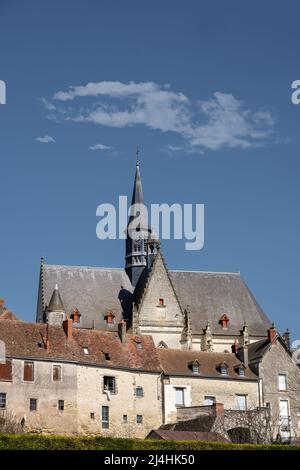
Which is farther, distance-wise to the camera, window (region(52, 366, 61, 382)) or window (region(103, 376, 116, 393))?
window (region(103, 376, 116, 393))

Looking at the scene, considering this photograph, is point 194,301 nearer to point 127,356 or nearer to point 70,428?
point 127,356

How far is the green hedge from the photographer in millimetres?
46781

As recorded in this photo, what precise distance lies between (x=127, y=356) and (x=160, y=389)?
2.76m

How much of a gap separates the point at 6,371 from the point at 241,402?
15332 millimetres

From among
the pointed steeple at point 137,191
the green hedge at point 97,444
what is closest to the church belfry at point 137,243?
the pointed steeple at point 137,191

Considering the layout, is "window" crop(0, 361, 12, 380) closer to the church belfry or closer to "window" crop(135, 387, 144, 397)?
"window" crop(135, 387, 144, 397)

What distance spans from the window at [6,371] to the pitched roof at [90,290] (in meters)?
15.0

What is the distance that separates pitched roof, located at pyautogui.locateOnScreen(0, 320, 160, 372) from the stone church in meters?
6.87

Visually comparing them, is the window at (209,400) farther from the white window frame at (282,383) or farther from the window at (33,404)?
the window at (33,404)

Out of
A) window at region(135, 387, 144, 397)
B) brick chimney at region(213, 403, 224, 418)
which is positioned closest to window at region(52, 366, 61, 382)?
window at region(135, 387, 144, 397)

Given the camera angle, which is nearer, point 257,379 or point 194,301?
point 257,379

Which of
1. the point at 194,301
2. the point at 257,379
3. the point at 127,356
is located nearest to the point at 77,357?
the point at 127,356

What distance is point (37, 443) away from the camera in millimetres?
47062

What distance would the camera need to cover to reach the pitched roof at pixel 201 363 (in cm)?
6669
